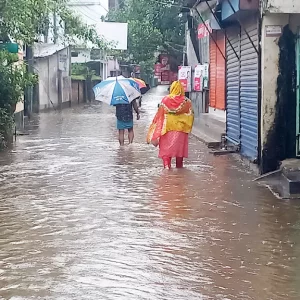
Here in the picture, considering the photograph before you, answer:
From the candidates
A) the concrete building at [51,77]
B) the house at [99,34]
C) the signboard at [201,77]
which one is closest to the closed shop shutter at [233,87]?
the signboard at [201,77]

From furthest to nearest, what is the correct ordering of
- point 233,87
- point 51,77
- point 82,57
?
point 82,57 → point 51,77 → point 233,87

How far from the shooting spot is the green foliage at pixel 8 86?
13.9 metres

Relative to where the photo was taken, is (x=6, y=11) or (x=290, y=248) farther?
(x=6, y=11)

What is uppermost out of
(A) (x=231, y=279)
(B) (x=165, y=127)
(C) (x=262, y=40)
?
(C) (x=262, y=40)

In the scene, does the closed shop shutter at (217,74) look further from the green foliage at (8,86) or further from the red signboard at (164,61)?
the red signboard at (164,61)

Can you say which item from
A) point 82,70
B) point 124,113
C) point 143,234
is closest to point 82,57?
point 82,70

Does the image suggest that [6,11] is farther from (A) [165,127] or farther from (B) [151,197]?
(B) [151,197]

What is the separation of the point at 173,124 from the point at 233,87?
263 cm

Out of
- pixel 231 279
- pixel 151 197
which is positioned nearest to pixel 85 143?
pixel 151 197

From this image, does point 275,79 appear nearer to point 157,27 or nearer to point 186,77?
point 186,77

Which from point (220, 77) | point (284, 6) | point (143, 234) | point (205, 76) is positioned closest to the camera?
point (143, 234)

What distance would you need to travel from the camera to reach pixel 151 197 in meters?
8.80

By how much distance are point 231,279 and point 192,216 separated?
2.34m

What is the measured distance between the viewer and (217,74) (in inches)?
717
